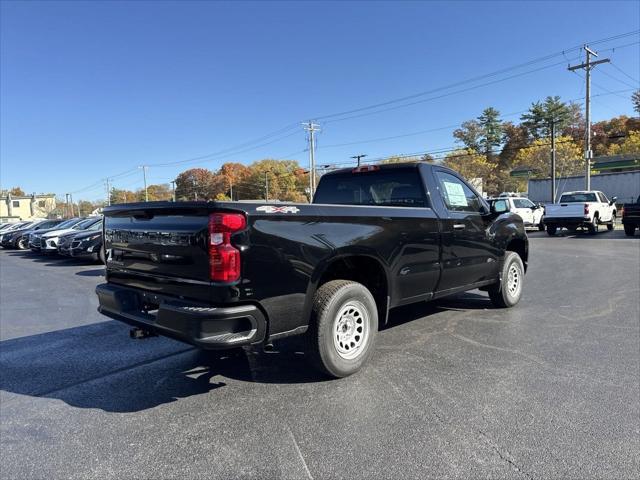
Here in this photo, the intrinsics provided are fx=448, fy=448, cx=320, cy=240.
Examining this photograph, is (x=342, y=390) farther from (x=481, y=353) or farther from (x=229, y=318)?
(x=481, y=353)

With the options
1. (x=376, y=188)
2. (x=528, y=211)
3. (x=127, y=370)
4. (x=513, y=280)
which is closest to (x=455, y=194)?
(x=376, y=188)

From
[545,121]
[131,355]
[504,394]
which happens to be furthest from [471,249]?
[545,121]

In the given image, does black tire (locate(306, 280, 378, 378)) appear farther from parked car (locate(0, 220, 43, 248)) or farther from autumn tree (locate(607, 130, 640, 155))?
autumn tree (locate(607, 130, 640, 155))

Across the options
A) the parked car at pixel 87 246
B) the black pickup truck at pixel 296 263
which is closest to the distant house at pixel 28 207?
the parked car at pixel 87 246

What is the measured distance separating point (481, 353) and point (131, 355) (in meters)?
3.72

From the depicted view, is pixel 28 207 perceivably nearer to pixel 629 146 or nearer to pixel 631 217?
pixel 631 217

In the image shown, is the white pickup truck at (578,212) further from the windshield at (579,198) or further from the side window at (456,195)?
the side window at (456,195)

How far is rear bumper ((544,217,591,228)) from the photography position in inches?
777

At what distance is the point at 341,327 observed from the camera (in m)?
3.98

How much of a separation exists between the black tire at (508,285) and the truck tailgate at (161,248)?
463 cm

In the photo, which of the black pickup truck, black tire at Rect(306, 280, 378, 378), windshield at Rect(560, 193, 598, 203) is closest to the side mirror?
the black pickup truck

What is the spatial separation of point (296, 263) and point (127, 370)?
2221mm

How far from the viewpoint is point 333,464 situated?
8.93 ft

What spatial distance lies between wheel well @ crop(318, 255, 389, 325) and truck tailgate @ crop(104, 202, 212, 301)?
1.18m
